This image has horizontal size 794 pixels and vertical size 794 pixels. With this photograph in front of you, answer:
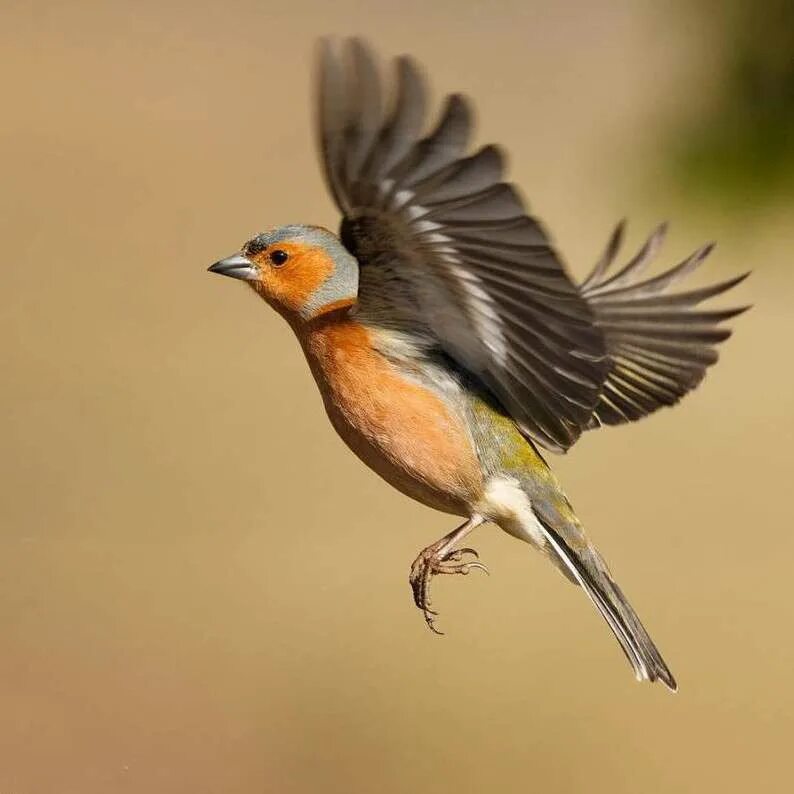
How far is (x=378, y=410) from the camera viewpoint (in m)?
3.71

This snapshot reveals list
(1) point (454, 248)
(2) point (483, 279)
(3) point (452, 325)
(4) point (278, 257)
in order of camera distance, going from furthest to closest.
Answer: (4) point (278, 257), (3) point (452, 325), (2) point (483, 279), (1) point (454, 248)

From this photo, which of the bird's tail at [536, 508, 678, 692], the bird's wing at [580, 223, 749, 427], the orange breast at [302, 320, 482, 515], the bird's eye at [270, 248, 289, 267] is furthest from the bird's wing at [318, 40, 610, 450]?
the bird's wing at [580, 223, 749, 427]

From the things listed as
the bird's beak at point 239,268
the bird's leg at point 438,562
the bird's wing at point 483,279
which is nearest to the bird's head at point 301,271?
the bird's beak at point 239,268

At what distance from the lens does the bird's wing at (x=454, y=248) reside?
2.76m

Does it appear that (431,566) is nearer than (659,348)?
Yes

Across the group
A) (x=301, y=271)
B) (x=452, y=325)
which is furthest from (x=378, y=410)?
(x=301, y=271)

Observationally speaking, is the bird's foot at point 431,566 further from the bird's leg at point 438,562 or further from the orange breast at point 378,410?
the orange breast at point 378,410

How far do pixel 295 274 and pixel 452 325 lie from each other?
433 mm

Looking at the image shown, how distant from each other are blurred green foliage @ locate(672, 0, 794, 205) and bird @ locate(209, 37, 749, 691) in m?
0.45

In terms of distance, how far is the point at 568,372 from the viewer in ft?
12.0

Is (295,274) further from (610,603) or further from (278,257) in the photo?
(610,603)

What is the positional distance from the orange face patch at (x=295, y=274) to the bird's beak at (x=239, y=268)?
0.02m

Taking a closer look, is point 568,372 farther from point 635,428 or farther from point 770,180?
point 635,428

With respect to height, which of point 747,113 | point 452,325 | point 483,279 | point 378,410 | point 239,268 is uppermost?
point 747,113
